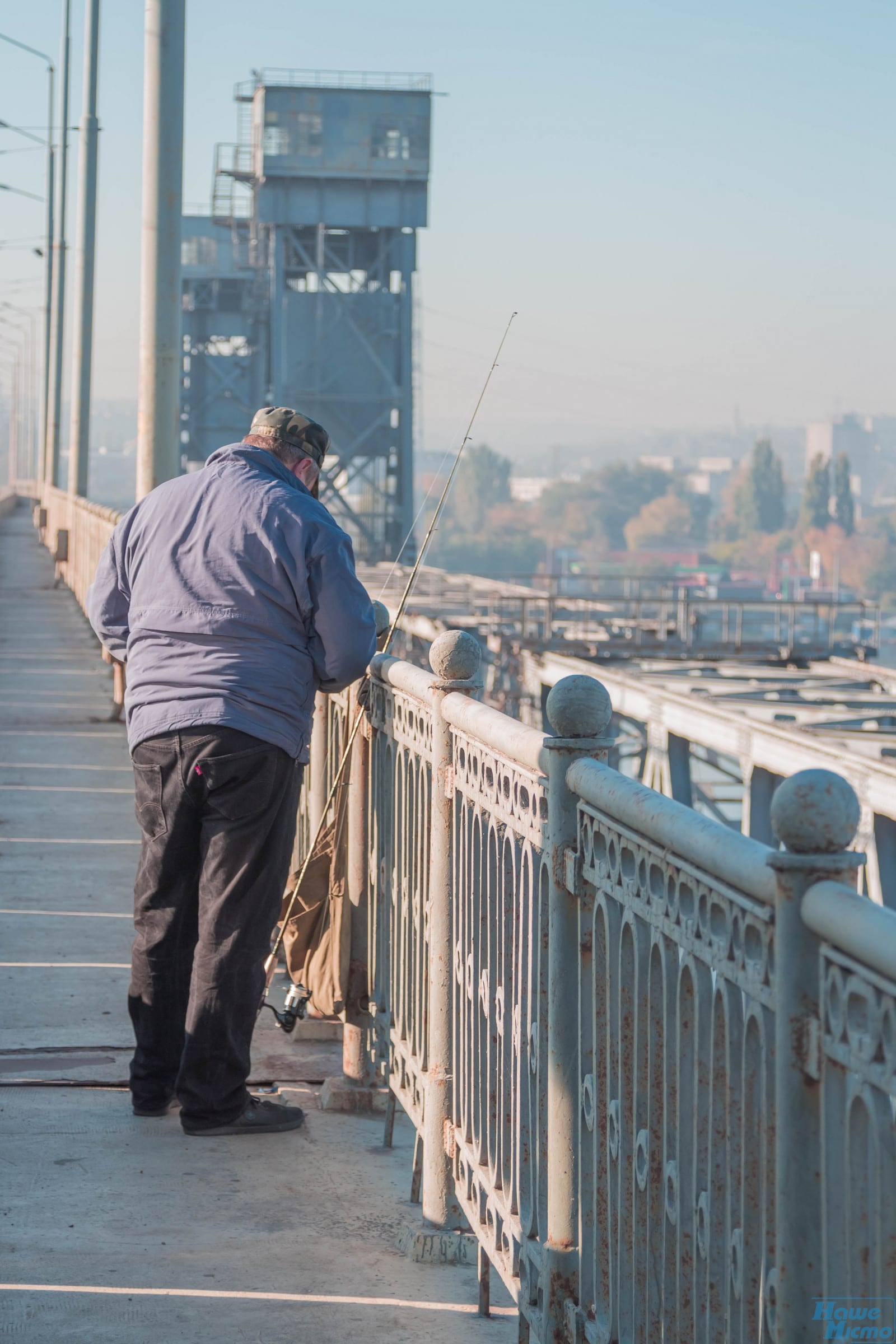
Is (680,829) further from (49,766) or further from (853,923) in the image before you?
(49,766)

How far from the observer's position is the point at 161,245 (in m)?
11.9

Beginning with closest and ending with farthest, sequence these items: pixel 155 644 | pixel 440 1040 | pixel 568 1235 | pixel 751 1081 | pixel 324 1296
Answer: pixel 751 1081, pixel 568 1235, pixel 324 1296, pixel 440 1040, pixel 155 644

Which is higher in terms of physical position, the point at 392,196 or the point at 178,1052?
the point at 392,196

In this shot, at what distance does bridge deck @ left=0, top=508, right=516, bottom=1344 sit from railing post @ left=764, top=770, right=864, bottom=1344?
72.2 inches

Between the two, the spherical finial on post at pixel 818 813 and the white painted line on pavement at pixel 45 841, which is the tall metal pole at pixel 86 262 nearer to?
the white painted line on pavement at pixel 45 841

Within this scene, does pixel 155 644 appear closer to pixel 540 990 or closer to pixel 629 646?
pixel 540 990

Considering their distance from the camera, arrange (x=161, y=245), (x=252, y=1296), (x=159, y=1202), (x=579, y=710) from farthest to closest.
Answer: (x=161, y=245), (x=159, y=1202), (x=252, y=1296), (x=579, y=710)

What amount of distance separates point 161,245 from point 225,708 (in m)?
8.14

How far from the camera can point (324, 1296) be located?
3.90 m

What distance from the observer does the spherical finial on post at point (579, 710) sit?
3096 millimetres

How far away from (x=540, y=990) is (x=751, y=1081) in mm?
1061

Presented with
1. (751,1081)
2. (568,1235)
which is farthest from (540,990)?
(751,1081)

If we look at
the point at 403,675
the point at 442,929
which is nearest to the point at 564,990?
the point at 442,929

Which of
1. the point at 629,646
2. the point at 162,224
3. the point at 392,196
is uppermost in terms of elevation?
the point at 392,196
